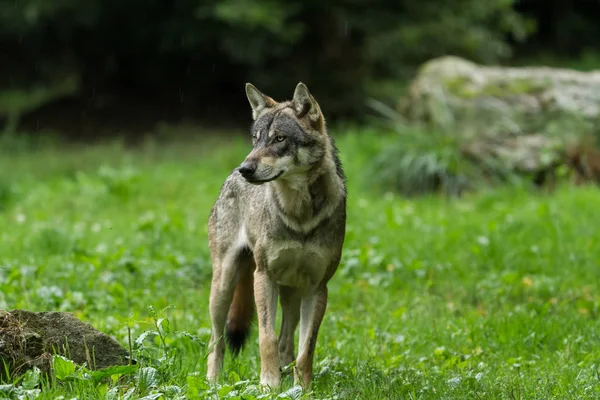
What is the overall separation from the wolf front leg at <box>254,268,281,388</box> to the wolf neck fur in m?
0.40

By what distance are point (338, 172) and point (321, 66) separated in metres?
10.8

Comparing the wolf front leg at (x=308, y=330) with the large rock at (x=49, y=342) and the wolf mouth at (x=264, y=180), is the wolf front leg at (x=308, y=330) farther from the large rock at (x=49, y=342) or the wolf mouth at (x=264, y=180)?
the large rock at (x=49, y=342)

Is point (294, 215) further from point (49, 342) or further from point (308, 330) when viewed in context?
point (49, 342)

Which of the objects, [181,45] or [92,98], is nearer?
[181,45]

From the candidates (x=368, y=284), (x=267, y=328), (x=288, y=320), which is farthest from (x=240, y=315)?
(x=368, y=284)

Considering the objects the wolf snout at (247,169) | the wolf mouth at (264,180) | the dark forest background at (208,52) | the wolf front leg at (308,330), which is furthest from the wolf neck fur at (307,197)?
the dark forest background at (208,52)

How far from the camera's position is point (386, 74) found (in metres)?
16.5

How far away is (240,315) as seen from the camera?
618 centimetres

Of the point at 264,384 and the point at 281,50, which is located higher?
the point at 281,50

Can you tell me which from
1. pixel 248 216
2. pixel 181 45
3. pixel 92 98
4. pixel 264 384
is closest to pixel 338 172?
pixel 248 216

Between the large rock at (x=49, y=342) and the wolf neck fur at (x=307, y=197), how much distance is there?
4.26 ft

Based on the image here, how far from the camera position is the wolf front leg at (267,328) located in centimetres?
520

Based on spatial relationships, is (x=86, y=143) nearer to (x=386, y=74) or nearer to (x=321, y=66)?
(x=321, y=66)

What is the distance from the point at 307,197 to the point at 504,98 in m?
7.77
